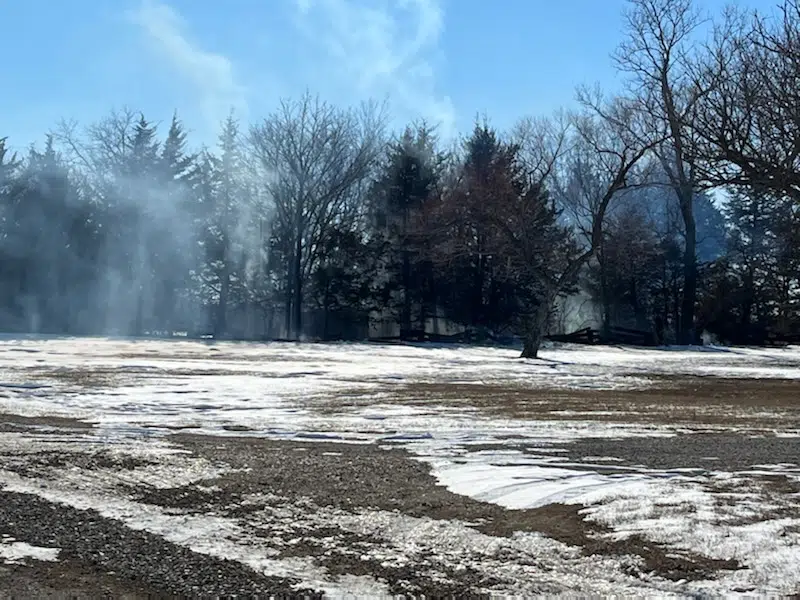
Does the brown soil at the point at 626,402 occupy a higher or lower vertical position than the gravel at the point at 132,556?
higher

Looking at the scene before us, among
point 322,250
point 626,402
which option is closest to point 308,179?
point 322,250

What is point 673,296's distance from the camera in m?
45.1

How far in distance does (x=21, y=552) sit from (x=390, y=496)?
2.29 metres

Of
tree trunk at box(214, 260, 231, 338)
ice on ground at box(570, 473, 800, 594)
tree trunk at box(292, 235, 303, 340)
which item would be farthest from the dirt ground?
tree trunk at box(214, 260, 231, 338)

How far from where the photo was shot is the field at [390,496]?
403 cm

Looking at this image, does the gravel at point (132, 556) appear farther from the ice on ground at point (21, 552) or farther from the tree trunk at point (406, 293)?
the tree trunk at point (406, 293)

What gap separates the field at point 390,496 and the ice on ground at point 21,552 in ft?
0.05

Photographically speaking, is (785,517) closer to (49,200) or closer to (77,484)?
(77,484)

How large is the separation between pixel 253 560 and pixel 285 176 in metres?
40.3

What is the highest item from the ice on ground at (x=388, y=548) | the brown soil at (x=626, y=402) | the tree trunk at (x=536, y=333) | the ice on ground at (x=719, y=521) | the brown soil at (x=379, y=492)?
the tree trunk at (x=536, y=333)

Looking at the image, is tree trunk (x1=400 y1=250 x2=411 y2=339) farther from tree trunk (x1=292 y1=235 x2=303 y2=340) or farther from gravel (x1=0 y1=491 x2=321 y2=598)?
gravel (x1=0 y1=491 x2=321 y2=598)

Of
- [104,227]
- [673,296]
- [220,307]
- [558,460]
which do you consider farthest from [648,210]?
[558,460]

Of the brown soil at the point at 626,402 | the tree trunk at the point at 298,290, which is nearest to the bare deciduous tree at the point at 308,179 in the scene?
the tree trunk at the point at 298,290

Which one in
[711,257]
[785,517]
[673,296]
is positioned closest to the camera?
[785,517]
